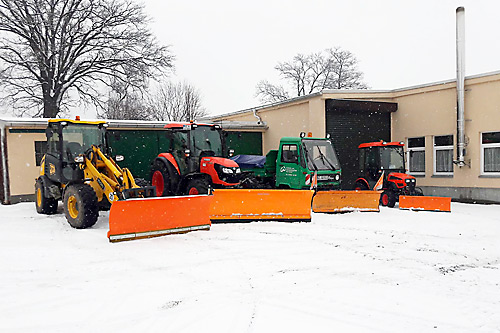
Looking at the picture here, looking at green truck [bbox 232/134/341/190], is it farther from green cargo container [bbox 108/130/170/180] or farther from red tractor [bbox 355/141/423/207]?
green cargo container [bbox 108/130/170/180]

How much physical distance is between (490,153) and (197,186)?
985 cm

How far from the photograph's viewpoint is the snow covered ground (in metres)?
4.13

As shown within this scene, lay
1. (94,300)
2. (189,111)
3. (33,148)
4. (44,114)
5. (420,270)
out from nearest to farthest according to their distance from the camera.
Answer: (94,300)
(420,270)
(33,148)
(44,114)
(189,111)

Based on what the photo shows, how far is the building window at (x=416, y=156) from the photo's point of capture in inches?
647

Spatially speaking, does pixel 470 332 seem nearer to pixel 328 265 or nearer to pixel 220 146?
pixel 328 265

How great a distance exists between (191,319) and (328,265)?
252cm

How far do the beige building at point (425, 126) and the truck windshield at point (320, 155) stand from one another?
3052 millimetres

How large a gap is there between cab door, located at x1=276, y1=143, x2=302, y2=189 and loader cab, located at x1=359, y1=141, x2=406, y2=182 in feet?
9.59

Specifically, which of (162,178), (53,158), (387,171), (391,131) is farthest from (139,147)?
(391,131)

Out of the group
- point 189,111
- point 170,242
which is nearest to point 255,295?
point 170,242

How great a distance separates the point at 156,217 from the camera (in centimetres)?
785

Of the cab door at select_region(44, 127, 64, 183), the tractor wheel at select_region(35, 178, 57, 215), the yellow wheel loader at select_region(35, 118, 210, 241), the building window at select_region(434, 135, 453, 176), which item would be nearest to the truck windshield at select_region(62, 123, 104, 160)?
the yellow wheel loader at select_region(35, 118, 210, 241)

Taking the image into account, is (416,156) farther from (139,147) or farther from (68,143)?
(68,143)

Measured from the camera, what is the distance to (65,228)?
30.2 feet
